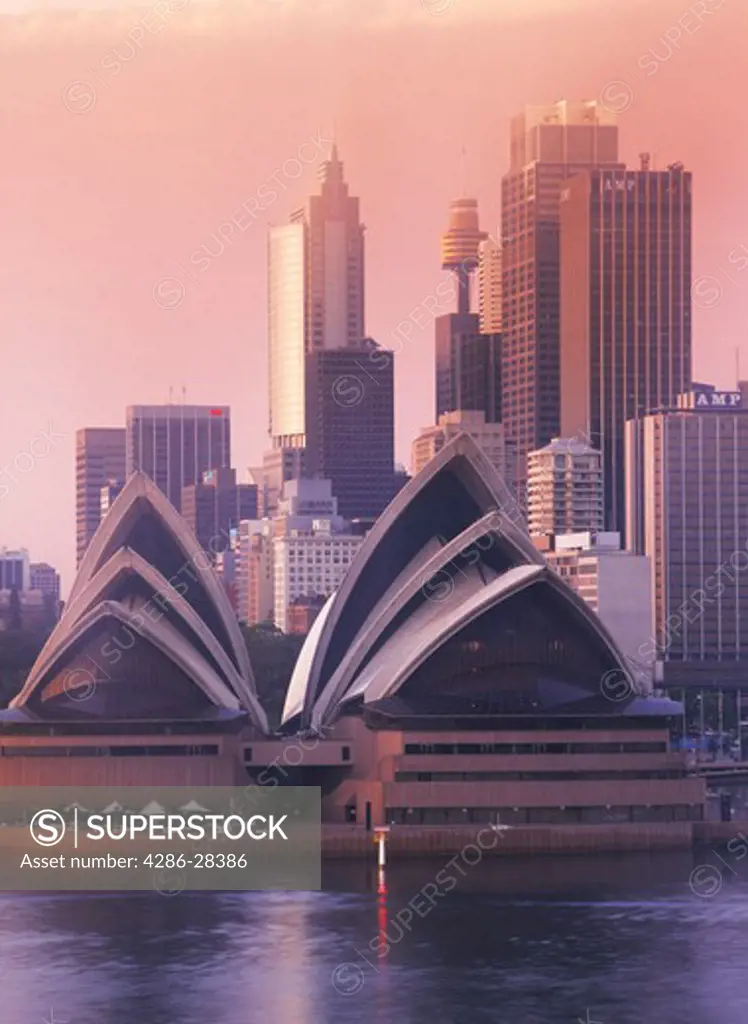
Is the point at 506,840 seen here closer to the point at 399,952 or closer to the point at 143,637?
the point at 143,637

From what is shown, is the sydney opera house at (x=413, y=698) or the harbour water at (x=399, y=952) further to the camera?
the sydney opera house at (x=413, y=698)

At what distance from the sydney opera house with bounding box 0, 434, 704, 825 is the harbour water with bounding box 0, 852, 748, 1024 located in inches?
396

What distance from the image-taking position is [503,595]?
110875 millimetres

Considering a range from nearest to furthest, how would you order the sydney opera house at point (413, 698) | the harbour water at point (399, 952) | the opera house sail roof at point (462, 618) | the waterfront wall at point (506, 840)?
the harbour water at point (399, 952), the waterfront wall at point (506, 840), the sydney opera house at point (413, 698), the opera house sail roof at point (462, 618)

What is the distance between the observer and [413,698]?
11194 centimetres

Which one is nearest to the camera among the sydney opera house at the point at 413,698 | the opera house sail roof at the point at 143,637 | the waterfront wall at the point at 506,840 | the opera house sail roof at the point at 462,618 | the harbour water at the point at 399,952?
the harbour water at the point at 399,952

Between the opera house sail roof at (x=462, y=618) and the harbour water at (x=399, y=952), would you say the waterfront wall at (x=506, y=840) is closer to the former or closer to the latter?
the opera house sail roof at (x=462, y=618)

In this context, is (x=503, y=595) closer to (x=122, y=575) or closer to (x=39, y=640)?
(x=122, y=575)

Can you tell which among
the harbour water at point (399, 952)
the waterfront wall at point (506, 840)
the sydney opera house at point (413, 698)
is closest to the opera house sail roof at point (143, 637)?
the sydney opera house at point (413, 698)

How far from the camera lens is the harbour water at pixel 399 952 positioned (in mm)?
69312

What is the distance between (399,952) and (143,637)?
38.0 meters

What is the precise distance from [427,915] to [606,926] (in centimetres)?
626

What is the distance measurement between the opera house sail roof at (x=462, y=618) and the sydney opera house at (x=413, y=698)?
0.28ft

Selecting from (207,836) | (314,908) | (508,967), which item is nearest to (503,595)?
(207,836)
